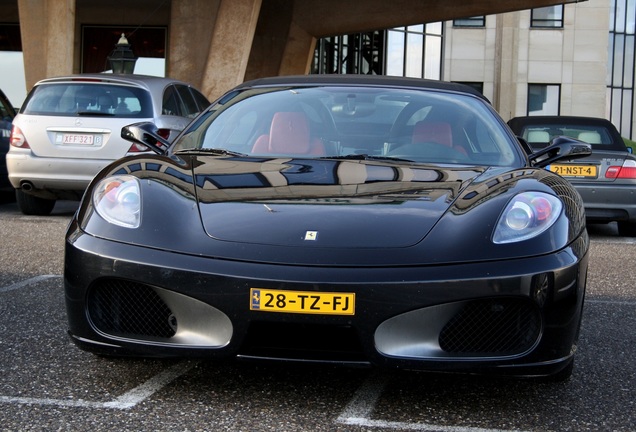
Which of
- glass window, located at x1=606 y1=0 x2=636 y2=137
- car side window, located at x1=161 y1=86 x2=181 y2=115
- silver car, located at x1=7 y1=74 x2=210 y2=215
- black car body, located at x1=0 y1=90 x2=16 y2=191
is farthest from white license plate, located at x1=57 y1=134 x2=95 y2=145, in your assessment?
glass window, located at x1=606 y1=0 x2=636 y2=137

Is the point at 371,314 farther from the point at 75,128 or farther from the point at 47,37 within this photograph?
the point at 47,37

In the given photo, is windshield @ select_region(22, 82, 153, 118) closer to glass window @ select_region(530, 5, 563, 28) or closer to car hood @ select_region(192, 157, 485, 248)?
car hood @ select_region(192, 157, 485, 248)

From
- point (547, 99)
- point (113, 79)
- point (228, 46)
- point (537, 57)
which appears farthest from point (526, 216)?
point (547, 99)

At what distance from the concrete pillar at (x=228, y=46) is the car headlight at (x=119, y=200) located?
18.3 meters

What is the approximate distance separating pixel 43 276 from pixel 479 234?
411 centimetres

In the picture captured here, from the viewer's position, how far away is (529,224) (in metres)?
4.01

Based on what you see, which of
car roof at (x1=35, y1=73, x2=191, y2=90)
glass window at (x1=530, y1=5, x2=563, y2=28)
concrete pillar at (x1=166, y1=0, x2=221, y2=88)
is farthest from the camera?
glass window at (x1=530, y1=5, x2=563, y2=28)

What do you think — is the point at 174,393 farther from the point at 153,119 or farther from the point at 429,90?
the point at 153,119

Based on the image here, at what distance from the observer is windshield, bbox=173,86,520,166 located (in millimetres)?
4996

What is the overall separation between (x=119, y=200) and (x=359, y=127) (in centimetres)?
143

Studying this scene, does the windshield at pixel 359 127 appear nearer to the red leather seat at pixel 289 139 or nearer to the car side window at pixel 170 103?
the red leather seat at pixel 289 139

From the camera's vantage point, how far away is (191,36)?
23344 millimetres

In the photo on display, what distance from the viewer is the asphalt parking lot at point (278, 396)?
3.73 m

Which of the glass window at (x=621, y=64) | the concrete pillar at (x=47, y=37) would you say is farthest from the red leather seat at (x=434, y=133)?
the glass window at (x=621, y=64)
